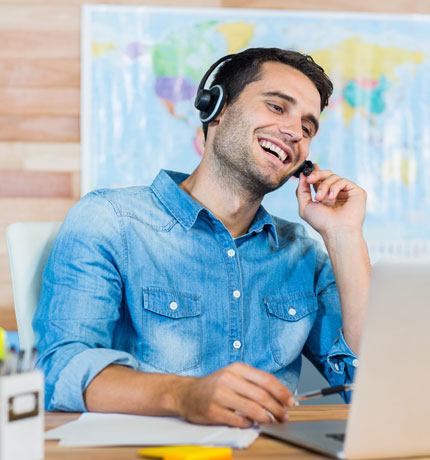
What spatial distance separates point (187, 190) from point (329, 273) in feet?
1.27

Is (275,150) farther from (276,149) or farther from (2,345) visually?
(2,345)

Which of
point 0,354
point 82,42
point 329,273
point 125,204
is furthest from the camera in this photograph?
point 82,42

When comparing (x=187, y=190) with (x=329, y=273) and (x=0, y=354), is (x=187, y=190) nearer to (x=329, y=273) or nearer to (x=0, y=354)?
(x=329, y=273)

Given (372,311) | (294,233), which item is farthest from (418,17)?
(372,311)

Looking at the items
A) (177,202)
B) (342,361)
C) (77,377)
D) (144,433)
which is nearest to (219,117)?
(177,202)

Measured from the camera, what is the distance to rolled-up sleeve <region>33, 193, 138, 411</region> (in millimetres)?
1039

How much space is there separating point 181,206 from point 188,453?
30.0 inches

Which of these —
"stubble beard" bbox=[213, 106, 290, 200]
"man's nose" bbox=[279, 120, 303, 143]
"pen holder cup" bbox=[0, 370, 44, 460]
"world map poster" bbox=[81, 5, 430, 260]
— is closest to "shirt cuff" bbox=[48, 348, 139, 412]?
"pen holder cup" bbox=[0, 370, 44, 460]

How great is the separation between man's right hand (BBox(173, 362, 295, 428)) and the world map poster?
186 centimetres

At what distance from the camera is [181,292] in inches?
52.6

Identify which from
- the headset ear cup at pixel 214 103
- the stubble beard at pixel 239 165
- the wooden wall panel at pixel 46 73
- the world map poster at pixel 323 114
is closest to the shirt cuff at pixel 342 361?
the stubble beard at pixel 239 165

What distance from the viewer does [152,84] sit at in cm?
269

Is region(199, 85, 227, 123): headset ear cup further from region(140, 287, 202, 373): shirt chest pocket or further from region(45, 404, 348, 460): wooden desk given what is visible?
region(45, 404, 348, 460): wooden desk

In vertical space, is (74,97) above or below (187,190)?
above
